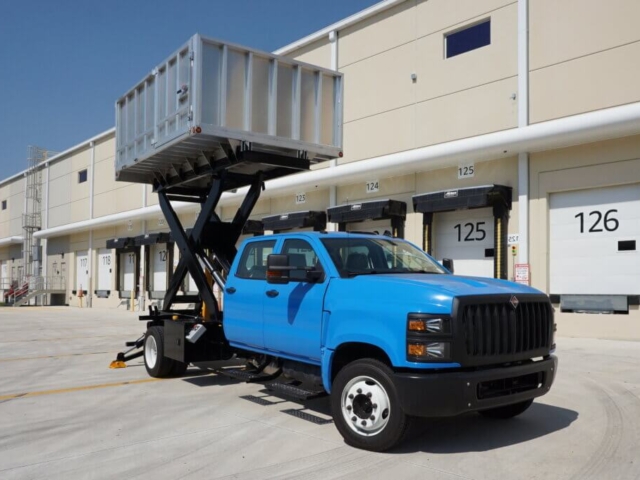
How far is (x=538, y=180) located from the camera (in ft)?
52.7

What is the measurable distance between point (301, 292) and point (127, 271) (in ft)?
105

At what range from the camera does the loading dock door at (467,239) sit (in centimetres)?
1722

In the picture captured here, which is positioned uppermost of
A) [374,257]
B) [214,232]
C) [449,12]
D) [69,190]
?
[449,12]

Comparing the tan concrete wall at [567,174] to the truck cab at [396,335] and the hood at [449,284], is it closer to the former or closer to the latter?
the truck cab at [396,335]

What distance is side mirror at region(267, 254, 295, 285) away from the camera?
20.0ft

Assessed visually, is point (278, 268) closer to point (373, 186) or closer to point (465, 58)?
point (465, 58)

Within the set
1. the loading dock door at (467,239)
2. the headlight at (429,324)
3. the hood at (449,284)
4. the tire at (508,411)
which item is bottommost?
the tire at (508,411)

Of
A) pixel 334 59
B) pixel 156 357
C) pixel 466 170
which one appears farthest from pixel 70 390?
pixel 334 59

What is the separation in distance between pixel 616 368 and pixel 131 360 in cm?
866

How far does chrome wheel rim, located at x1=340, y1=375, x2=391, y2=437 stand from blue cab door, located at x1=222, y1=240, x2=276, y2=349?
1806mm

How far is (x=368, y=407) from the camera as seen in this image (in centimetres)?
531

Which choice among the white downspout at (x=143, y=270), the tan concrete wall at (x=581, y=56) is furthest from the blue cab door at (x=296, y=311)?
the white downspout at (x=143, y=270)

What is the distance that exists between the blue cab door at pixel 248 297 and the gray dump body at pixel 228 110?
6.28ft

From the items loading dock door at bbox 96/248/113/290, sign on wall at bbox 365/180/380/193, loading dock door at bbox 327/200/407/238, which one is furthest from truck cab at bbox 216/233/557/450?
loading dock door at bbox 96/248/113/290
